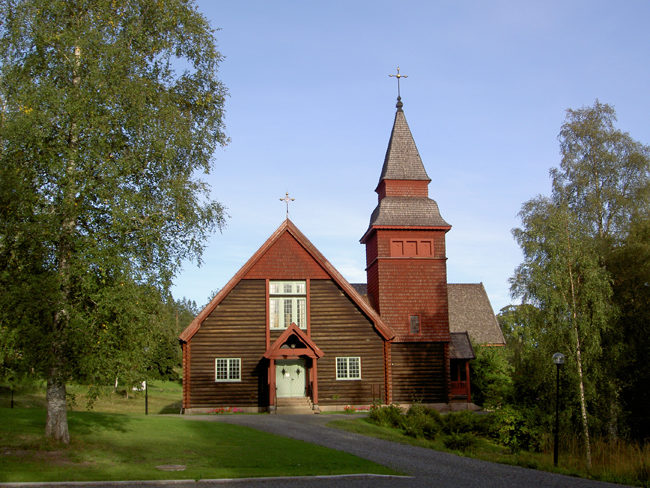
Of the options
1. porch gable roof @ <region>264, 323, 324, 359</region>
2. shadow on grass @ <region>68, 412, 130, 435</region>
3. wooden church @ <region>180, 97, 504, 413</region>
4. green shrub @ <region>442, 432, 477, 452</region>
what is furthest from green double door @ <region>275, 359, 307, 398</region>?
green shrub @ <region>442, 432, 477, 452</region>

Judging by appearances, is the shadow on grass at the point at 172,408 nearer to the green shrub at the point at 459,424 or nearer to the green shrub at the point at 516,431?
the green shrub at the point at 459,424

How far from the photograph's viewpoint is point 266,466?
49.5 ft

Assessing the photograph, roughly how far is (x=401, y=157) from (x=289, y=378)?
45.3 ft

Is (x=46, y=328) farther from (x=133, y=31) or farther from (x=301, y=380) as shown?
(x=301, y=380)

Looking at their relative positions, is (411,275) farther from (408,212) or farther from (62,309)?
(62,309)

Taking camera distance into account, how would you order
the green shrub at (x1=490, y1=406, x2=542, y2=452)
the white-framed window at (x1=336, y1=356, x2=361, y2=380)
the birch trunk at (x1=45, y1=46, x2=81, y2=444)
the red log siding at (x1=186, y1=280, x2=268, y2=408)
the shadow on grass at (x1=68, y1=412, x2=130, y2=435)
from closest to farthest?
the birch trunk at (x1=45, y1=46, x2=81, y2=444) → the shadow on grass at (x1=68, y1=412, x2=130, y2=435) → the green shrub at (x1=490, y1=406, x2=542, y2=452) → the red log siding at (x1=186, y1=280, x2=268, y2=408) → the white-framed window at (x1=336, y1=356, x2=361, y2=380)

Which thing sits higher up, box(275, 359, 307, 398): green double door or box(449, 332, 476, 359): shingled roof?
box(449, 332, 476, 359): shingled roof

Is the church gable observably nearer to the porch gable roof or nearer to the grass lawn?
the porch gable roof

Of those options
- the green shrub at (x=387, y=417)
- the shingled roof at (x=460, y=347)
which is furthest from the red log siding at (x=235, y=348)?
the shingled roof at (x=460, y=347)

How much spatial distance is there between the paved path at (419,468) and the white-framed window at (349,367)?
343 inches

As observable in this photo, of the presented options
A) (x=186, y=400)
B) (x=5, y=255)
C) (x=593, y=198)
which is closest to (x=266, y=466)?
(x=5, y=255)

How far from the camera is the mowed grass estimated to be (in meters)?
13.6

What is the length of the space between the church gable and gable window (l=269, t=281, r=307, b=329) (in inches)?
19.9

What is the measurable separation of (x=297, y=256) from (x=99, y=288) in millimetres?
17808
